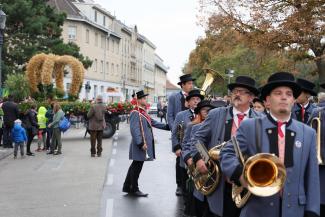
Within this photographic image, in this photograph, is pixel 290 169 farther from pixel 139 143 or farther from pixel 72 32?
pixel 72 32

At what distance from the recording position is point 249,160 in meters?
3.71

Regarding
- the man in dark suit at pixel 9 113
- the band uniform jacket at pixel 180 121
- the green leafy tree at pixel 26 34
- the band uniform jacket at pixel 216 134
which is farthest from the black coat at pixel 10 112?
the green leafy tree at pixel 26 34

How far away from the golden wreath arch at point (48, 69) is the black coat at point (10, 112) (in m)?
7.87

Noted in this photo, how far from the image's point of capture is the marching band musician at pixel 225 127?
517 cm

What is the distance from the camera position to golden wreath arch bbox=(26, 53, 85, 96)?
25203mm

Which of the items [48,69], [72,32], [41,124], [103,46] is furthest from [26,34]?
[103,46]

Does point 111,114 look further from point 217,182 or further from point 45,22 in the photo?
point 217,182

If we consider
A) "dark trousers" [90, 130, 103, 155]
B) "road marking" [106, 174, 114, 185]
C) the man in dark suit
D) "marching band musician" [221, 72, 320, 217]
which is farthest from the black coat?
"marching band musician" [221, 72, 320, 217]

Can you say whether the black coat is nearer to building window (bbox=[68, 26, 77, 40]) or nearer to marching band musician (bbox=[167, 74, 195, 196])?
marching band musician (bbox=[167, 74, 195, 196])

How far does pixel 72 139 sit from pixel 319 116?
57.8ft

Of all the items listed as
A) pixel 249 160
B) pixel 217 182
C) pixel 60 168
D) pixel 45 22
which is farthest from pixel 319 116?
pixel 45 22

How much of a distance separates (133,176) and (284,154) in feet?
19.1

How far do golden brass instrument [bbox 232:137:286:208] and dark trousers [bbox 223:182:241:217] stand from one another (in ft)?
4.80

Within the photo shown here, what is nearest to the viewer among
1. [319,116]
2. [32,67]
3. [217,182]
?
[217,182]
